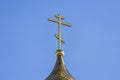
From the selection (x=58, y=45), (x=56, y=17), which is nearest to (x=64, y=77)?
(x=58, y=45)

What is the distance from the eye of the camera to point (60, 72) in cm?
2670

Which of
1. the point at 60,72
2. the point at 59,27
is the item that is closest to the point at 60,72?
the point at 60,72

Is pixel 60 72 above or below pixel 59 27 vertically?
below

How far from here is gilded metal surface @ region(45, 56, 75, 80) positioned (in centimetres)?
2634

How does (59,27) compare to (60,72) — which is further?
(59,27)

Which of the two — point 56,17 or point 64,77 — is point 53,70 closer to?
point 64,77

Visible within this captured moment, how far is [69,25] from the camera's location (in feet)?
93.7

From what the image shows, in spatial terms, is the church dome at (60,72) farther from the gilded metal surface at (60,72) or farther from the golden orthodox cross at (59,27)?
the golden orthodox cross at (59,27)

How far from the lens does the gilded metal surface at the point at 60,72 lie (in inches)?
1037

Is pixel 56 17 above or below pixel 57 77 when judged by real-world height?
above

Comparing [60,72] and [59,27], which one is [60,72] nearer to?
[60,72]

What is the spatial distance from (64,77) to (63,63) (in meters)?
1.33

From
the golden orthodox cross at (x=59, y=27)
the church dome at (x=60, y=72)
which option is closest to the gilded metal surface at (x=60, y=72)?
the church dome at (x=60, y=72)

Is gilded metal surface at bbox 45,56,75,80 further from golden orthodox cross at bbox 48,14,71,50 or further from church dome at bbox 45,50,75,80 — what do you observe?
golden orthodox cross at bbox 48,14,71,50
